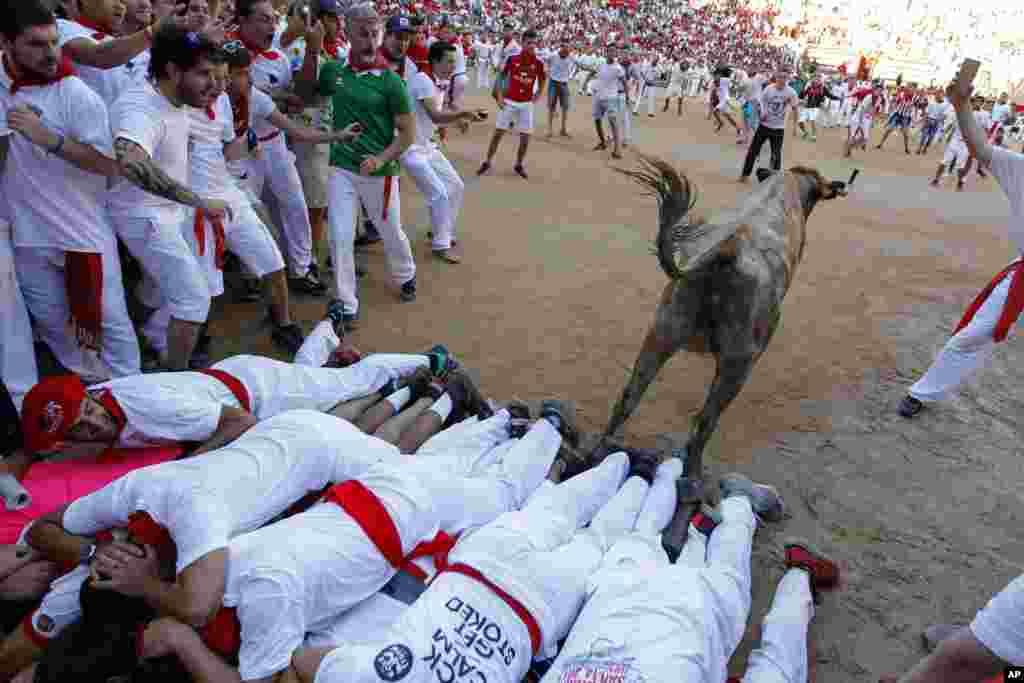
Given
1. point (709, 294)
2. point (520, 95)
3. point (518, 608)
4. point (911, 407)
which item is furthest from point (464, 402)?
point (520, 95)

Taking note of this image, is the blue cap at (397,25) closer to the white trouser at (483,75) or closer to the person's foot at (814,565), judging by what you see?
the person's foot at (814,565)

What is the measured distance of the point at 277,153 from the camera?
5.26 meters

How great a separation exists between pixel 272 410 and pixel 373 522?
120 centimetres

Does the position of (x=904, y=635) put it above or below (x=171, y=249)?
below

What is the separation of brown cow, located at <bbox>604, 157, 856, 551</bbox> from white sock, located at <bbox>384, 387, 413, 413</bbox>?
3.92 feet

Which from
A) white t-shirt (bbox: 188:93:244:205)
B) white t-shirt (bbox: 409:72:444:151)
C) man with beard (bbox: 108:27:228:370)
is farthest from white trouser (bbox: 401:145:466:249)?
man with beard (bbox: 108:27:228:370)

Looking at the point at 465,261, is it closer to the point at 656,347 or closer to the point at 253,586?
the point at 656,347

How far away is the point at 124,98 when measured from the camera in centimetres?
344

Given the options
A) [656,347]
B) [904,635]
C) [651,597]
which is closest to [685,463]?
[656,347]

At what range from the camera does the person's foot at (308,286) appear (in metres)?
5.67

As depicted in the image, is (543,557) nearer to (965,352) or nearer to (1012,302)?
(1012,302)

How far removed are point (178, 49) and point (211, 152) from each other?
2.57 feet

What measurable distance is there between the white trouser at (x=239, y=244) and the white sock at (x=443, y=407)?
155 cm

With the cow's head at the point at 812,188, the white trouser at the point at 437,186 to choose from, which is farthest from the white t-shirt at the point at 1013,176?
the white trouser at the point at 437,186
